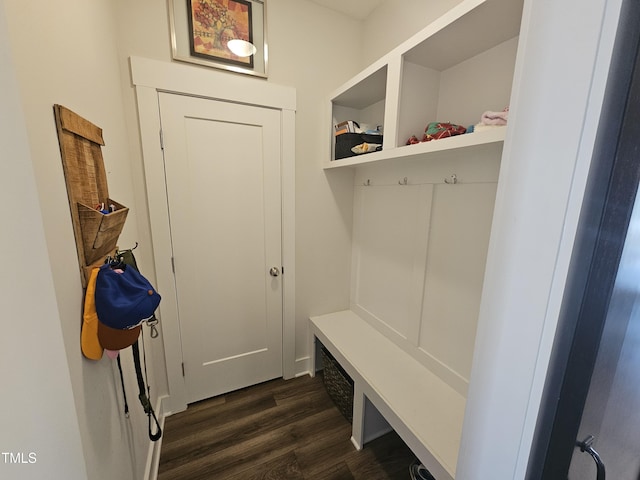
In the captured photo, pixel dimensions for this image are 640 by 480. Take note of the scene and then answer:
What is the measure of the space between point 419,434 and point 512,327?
94 cm

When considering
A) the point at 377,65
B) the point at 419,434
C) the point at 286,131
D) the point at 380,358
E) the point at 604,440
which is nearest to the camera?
the point at 604,440

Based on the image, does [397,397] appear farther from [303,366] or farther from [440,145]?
[440,145]

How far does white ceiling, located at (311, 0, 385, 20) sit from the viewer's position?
5.87 ft

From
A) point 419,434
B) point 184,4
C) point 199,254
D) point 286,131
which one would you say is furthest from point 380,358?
point 184,4

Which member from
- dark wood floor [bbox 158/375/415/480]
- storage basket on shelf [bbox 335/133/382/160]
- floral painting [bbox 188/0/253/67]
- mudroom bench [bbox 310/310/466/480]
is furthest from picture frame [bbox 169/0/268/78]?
dark wood floor [bbox 158/375/415/480]

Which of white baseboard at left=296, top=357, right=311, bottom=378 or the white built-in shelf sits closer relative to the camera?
the white built-in shelf

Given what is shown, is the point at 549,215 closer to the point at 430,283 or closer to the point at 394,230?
the point at 430,283

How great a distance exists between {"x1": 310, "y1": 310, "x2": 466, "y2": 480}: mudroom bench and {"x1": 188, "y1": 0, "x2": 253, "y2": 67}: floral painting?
6.65ft

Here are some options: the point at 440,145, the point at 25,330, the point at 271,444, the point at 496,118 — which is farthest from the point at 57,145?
the point at 271,444

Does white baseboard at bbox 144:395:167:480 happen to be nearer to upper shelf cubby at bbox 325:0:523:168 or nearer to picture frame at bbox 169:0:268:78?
upper shelf cubby at bbox 325:0:523:168

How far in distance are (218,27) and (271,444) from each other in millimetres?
2624

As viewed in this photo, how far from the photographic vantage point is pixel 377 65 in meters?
1.44

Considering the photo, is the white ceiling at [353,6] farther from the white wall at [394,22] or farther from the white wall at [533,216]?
the white wall at [533,216]

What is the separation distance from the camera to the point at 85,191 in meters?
0.83
